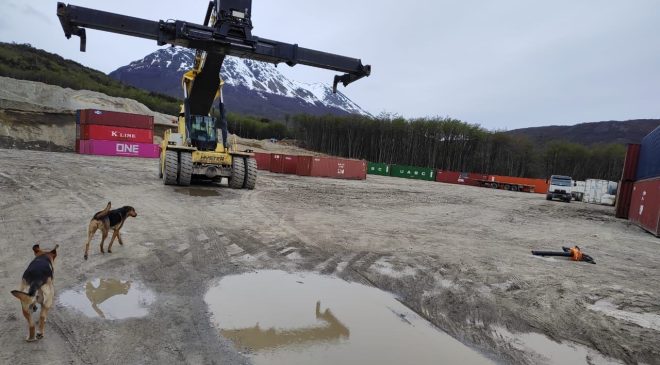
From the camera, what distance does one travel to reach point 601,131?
16512cm

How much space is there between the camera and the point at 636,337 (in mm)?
4910

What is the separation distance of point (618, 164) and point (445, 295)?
72.4 meters

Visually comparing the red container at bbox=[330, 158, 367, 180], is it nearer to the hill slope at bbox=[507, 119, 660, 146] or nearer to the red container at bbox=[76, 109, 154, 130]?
the red container at bbox=[76, 109, 154, 130]

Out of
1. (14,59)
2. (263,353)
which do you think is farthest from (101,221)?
(14,59)

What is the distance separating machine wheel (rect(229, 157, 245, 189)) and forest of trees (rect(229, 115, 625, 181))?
59.5m

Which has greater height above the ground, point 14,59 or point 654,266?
point 14,59

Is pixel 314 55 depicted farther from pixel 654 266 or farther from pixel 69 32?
pixel 654 266

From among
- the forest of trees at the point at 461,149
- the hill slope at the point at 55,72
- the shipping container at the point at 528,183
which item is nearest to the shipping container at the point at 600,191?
the shipping container at the point at 528,183

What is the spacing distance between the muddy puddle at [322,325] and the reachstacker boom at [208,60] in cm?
735

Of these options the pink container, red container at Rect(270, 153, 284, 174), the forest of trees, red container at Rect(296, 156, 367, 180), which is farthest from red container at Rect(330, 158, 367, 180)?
the forest of trees

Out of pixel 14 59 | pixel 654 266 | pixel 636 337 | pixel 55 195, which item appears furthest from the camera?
pixel 14 59

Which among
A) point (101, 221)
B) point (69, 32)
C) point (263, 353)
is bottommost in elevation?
point (263, 353)

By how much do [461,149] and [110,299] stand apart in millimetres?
70772

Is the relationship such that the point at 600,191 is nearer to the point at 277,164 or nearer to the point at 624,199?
the point at 624,199
